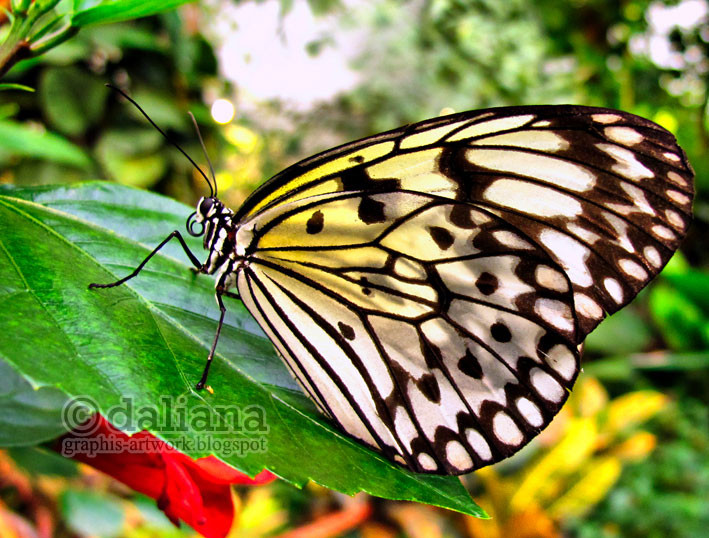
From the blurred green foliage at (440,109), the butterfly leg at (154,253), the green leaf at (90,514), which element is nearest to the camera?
the butterfly leg at (154,253)

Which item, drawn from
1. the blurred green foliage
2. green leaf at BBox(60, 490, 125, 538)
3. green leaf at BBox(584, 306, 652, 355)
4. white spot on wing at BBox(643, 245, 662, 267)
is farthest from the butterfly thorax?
green leaf at BBox(584, 306, 652, 355)

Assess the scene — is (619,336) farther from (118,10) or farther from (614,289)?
(118,10)

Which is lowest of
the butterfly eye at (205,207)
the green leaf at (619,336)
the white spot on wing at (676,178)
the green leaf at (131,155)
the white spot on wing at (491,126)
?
the white spot on wing at (676,178)

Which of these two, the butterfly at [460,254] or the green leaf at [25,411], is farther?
the butterfly at [460,254]

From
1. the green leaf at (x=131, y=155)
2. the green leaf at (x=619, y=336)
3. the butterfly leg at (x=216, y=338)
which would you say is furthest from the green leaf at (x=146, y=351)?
the green leaf at (x=619, y=336)

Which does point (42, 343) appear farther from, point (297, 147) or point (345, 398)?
point (297, 147)

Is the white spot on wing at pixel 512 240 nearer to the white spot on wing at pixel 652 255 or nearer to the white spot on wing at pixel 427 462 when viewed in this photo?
the white spot on wing at pixel 652 255

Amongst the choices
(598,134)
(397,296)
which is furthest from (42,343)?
(598,134)
